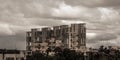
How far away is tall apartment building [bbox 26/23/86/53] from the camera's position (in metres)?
135

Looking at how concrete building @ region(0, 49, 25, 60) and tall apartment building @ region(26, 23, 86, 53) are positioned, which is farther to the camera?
tall apartment building @ region(26, 23, 86, 53)

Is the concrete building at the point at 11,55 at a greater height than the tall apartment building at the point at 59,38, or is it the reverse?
the tall apartment building at the point at 59,38

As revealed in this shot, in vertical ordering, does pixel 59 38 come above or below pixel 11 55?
above

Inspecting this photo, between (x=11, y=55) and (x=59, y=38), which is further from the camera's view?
(x=59, y=38)

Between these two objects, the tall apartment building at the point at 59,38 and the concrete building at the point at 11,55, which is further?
the tall apartment building at the point at 59,38

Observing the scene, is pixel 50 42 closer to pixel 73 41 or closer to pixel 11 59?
pixel 73 41

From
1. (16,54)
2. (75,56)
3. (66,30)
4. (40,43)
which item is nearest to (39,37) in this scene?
(40,43)

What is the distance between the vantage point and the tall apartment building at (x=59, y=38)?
135 metres

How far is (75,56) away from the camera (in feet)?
343

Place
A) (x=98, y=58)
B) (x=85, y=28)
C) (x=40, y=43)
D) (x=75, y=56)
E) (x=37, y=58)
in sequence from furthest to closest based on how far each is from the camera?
(x=40, y=43), (x=85, y=28), (x=37, y=58), (x=75, y=56), (x=98, y=58)

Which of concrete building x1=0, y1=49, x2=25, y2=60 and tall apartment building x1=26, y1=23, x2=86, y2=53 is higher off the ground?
tall apartment building x1=26, y1=23, x2=86, y2=53

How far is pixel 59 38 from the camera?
140m

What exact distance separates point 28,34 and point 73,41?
2575cm

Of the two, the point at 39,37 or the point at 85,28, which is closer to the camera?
the point at 85,28
